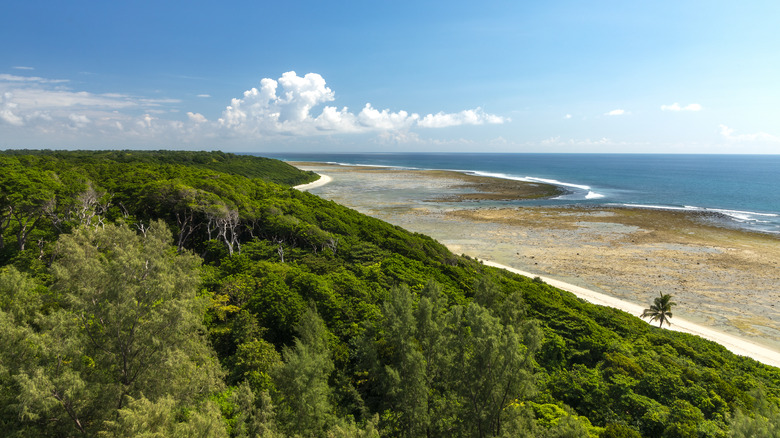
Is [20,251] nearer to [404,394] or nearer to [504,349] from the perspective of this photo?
[404,394]


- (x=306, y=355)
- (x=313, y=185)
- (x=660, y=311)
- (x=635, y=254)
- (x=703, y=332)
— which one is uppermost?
(x=313, y=185)

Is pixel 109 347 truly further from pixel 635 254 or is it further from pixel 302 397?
pixel 635 254

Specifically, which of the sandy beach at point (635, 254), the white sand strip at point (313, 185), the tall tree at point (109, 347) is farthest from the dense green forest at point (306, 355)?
the white sand strip at point (313, 185)

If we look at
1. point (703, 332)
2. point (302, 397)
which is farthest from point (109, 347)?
point (703, 332)

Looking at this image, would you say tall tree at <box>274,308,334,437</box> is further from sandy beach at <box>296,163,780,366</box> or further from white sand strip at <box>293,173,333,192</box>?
white sand strip at <box>293,173,333,192</box>

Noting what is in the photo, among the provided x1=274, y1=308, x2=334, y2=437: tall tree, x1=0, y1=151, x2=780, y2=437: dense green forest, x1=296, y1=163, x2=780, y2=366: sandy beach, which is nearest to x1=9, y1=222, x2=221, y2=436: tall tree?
x1=0, y1=151, x2=780, y2=437: dense green forest
